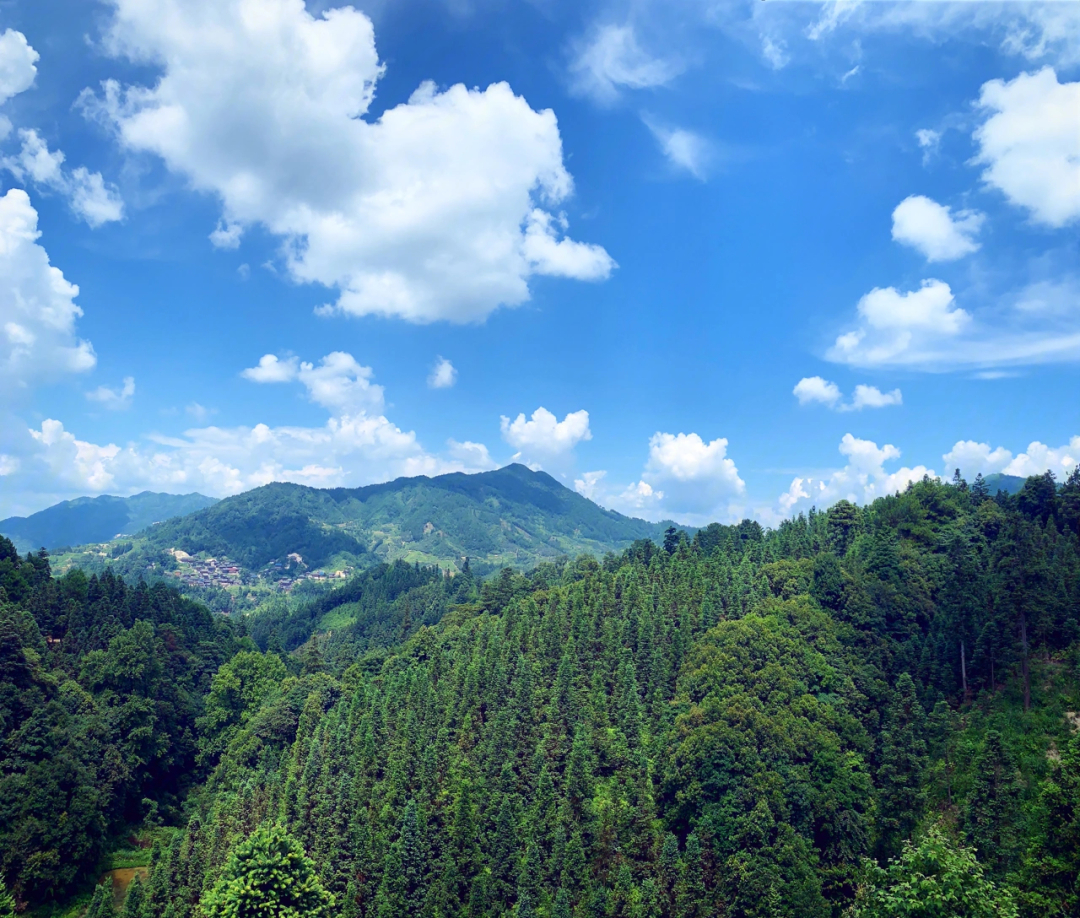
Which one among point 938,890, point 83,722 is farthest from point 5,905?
point 938,890

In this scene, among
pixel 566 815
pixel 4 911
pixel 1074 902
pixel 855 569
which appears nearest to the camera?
pixel 1074 902

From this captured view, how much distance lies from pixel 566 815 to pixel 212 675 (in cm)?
6977

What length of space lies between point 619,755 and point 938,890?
3172 cm

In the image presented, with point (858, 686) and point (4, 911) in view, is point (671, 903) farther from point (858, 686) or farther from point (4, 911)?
point (4, 911)

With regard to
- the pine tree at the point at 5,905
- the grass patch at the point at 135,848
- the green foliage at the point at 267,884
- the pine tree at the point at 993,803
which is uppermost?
the pine tree at the point at 993,803

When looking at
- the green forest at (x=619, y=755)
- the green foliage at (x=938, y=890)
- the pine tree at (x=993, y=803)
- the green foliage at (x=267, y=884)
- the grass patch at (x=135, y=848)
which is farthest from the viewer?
the grass patch at (x=135, y=848)

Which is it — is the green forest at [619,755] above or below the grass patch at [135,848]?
above

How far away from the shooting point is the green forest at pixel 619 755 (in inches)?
1734

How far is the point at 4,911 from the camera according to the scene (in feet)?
144

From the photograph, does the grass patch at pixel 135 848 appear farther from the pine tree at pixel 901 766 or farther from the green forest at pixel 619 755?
the pine tree at pixel 901 766

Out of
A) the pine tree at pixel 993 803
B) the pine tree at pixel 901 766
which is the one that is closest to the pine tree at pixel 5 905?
the pine tree at pixel 901 766

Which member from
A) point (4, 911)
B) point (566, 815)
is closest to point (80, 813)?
point (4, 911)

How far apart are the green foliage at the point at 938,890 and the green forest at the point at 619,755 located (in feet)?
0.46

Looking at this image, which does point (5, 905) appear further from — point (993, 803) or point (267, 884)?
point (993, 803)
